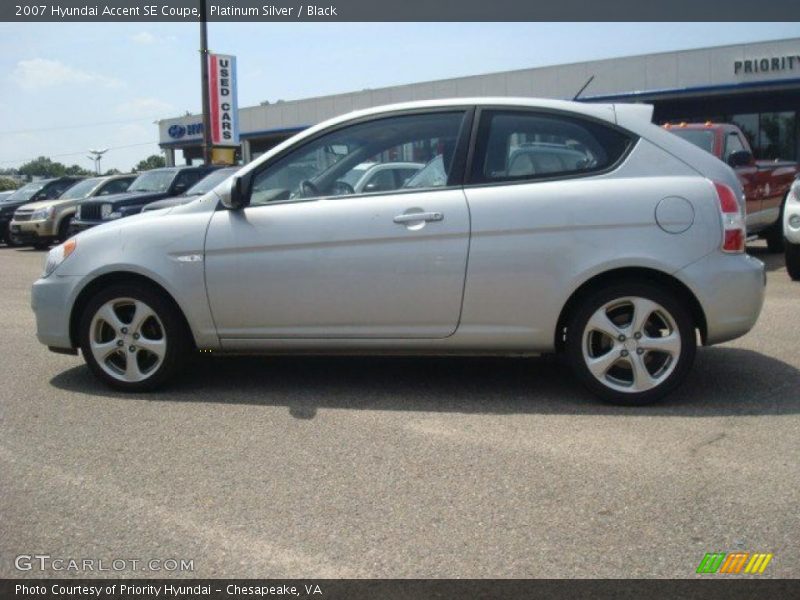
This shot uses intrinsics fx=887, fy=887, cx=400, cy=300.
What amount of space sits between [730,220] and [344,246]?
2.18 metres

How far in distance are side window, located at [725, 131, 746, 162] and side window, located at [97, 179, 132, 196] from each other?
1296 cm

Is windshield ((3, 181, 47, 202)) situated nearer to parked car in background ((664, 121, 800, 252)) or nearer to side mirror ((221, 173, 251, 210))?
parked car in background ((664, 121, 800, 252))

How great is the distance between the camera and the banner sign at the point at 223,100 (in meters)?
28.6

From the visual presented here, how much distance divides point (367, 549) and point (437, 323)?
2.07 m

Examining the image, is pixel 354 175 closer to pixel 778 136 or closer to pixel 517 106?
pixel 517 106

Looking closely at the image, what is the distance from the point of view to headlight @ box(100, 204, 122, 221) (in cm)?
1490

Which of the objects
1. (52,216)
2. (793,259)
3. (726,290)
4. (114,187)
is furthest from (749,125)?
(726,290)

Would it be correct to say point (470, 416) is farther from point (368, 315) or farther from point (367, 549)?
point (367, 549)

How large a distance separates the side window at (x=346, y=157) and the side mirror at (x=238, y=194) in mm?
55

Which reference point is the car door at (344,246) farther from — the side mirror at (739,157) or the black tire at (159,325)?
the side mirror at (739,157)

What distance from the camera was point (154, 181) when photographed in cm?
1641

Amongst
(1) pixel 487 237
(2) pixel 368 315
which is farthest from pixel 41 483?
(1) pixel 487 237

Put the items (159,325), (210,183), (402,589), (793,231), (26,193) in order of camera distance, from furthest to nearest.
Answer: (26,193), (210,183), (793,231), (159,325), (402,589)

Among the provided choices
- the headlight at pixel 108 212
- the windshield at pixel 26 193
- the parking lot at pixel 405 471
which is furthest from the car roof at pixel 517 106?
the windshield at pixel 26 193
